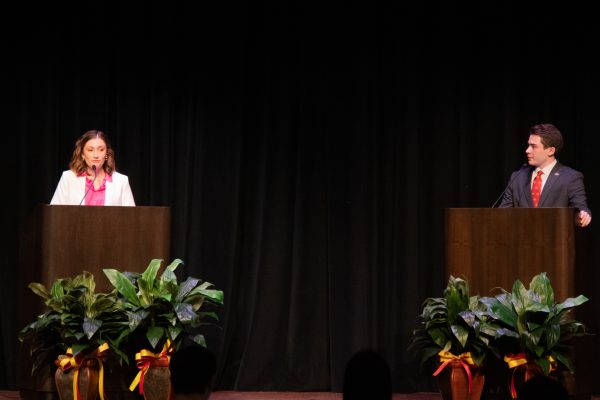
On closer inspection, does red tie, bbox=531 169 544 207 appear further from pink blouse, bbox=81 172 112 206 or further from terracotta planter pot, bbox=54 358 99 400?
terracotta planter pot, bbox=54 358 99 400

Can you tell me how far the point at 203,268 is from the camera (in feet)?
20.9

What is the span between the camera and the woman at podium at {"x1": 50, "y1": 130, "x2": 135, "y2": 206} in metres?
5.45

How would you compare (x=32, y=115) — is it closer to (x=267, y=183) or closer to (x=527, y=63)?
(x=267, y=183)

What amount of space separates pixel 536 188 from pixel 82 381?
115 inches

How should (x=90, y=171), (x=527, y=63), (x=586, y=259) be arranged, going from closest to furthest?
(x=586, y=259) < (x=90, y=171) < (x=527, y=63)

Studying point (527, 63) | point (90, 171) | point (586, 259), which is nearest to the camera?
point (586, 259)

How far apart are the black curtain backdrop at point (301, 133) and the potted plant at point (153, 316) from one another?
1.58 metres

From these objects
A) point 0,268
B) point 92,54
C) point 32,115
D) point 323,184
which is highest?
point 92,54

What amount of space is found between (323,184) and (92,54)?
6.39 ft

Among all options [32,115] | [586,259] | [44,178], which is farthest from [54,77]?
[586,259]

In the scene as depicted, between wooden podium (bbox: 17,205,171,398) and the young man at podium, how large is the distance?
7.19ft

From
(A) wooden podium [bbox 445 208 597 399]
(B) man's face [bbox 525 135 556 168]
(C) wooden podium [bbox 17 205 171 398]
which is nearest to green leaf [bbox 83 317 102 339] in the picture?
(C) wooden podium [bbox 17 205 171 398]

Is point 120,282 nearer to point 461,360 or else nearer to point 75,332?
point 75,332

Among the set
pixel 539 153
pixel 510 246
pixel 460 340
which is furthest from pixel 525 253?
pixel 539 153
